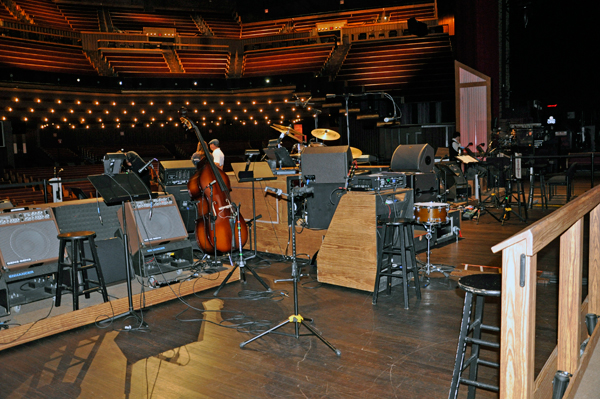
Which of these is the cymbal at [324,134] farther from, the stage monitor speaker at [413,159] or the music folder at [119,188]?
the music folder at [119,188]

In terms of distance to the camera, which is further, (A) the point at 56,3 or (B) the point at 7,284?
(A) the point at 56,3

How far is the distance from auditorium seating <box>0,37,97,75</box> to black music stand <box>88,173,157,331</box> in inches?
536

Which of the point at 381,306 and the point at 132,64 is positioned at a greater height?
the point at 132,64

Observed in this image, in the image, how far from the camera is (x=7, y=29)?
15.2 meters

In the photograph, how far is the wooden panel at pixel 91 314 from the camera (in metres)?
3.40

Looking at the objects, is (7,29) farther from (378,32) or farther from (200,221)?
(200,221)

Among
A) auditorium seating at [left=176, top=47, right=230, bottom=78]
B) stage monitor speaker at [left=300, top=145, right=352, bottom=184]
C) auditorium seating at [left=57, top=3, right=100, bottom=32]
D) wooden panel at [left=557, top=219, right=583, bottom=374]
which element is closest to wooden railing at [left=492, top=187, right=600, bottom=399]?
wooden panel at [left=557, top=219, right=583, bottom=374]

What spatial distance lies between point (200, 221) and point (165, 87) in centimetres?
1303

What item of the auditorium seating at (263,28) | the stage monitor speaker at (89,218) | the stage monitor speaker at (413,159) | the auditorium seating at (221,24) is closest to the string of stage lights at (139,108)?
the auditorium seating at (263,28)

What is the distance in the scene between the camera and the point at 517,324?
1.62 m

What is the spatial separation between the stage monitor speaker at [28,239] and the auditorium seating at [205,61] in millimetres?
15248

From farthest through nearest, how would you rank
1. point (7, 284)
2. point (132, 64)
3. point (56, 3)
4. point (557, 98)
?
point (56, 3) → point (132, 64) → point (557, 98) → point (7, 284)

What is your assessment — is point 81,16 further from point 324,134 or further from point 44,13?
point 324,134

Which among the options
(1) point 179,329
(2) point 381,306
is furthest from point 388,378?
(1) point 179,329
